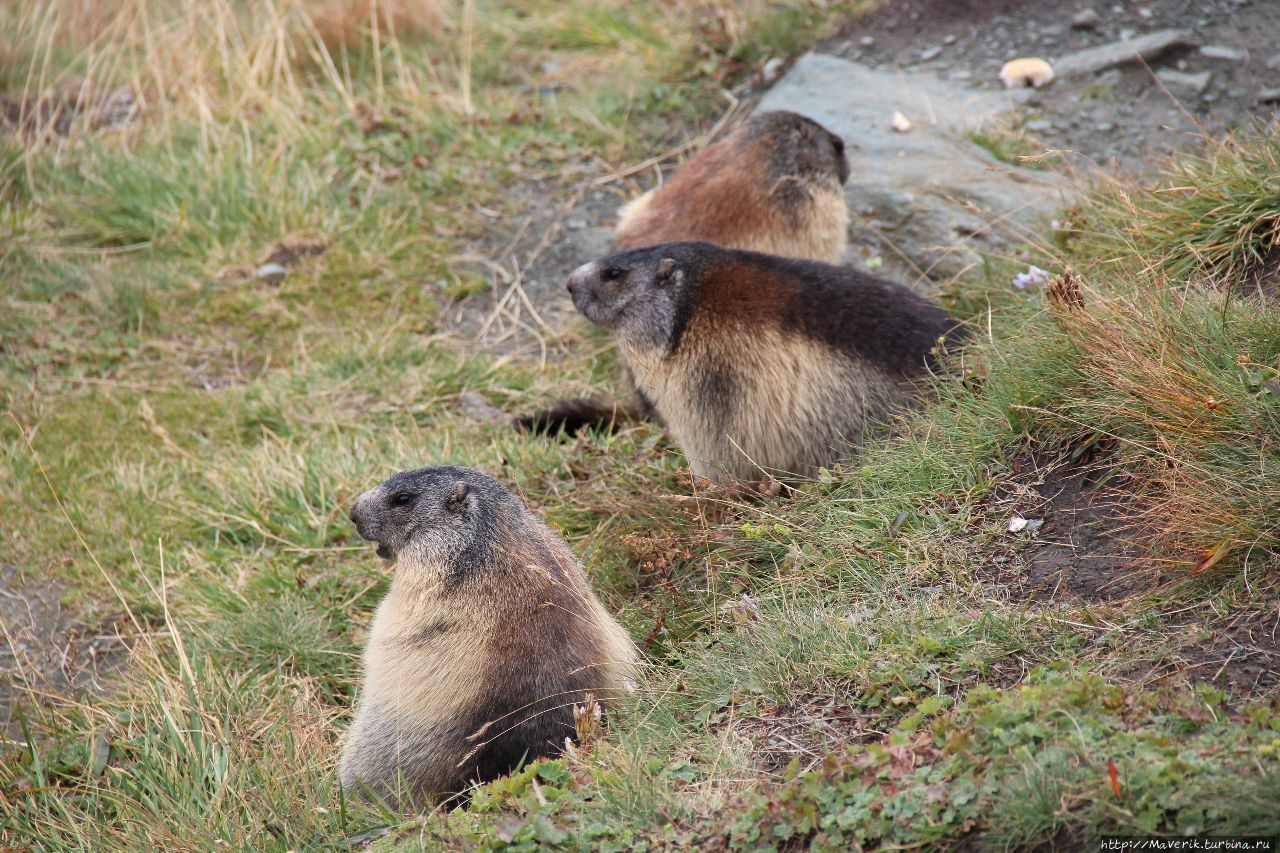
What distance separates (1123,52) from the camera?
29.5 ft

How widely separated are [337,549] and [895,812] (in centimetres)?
373

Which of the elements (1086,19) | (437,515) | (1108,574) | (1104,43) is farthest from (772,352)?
(1086,19)

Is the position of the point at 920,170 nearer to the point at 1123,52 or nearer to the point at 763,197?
the point at 763,197

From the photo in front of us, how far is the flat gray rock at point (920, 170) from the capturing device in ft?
24.3

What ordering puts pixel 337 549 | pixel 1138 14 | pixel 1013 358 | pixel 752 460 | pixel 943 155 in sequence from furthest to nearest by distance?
pixel 1138 14 → pixel 943 155 → pixel 337 549 → pixel 752 460 → pixel 1013 358

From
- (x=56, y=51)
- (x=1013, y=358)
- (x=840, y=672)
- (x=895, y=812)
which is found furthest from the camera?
(x=56, y=51)

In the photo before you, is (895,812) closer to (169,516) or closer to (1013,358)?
(1013,358)

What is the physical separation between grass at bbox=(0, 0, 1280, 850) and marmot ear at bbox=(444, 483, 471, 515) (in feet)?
2.97

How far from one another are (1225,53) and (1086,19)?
1202 mm

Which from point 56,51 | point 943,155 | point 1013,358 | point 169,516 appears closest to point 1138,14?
point 943,155

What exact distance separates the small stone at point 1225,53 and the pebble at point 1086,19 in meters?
0.96

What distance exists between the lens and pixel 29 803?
453cm

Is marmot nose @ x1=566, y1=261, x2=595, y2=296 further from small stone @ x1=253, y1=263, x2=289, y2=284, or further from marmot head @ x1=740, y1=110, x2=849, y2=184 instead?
small stone @ x1=253, y1=263, x2=289, y2=284

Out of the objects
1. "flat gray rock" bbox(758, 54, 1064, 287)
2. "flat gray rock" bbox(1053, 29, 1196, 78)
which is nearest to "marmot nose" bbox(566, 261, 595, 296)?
"flat gray rock" bbox(758, 54, 1064, 287)
